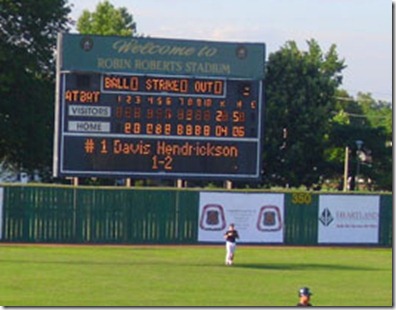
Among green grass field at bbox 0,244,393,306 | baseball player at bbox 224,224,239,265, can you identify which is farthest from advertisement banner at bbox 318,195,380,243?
baseball player at bbox 224,224,239,265

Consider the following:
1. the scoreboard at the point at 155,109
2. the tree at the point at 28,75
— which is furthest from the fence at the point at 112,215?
the tree at the point at 28,75

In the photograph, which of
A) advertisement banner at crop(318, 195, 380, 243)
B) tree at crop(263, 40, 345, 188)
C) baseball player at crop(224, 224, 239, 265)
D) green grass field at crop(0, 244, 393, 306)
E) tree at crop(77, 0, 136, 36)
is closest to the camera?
green grass field at crop(0, 244, 393, 306)

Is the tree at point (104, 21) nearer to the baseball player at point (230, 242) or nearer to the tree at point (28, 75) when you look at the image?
the tree at point (28, 75)

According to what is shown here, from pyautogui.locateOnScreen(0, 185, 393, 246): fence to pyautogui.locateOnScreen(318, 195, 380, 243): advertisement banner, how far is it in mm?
466

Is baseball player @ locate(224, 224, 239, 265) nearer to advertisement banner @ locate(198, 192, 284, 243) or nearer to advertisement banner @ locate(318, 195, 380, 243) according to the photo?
advertisement banner @ locate(198, 192, 284, 243)

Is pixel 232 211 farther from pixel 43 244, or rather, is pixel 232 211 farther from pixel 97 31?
pixel 97 31

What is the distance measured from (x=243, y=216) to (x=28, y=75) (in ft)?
53.0

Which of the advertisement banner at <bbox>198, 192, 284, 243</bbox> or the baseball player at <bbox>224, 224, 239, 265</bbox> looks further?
the advertisement banner at <bbox>198, 192, 284, 243</bbox>

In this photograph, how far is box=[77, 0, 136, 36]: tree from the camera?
85625mm

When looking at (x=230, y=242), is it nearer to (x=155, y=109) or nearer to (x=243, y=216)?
(x=155, y=109)

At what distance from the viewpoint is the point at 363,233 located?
148ft

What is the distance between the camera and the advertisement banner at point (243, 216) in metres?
43.0

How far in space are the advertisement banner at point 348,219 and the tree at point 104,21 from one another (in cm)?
4112

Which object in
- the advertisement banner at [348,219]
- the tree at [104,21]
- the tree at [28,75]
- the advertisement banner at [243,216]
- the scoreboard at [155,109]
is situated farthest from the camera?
the tree at [104,21]
